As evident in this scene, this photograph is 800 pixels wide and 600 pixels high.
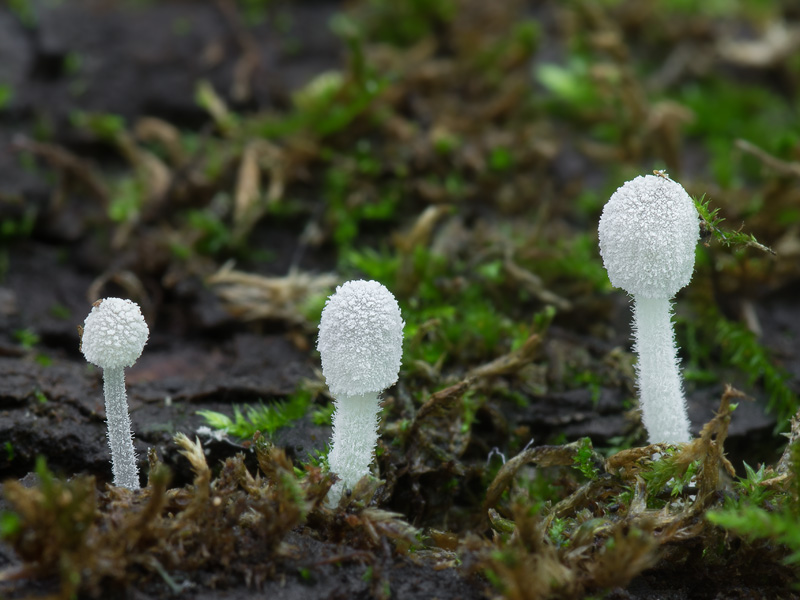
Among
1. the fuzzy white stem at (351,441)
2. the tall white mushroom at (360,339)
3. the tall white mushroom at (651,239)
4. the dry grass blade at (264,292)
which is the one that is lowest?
the fuzzy white stem at (351,441)

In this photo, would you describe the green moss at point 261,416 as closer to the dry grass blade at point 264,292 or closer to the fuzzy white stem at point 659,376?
the dry grass blade at point 264,292

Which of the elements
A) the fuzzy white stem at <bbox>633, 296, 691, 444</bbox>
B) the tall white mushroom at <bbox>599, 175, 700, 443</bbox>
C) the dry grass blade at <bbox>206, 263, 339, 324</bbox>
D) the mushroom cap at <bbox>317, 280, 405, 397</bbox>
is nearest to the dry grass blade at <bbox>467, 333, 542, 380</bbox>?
the fuzzy white stem at <bbox>633, 296, 691, 444</bbox>

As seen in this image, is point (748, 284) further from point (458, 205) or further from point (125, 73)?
point (125, 73)

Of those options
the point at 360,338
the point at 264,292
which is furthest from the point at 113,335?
the point at 264,292

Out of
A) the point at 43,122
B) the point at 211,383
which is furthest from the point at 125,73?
the point at 211,383

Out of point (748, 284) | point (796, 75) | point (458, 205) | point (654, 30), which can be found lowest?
point (748, 284)

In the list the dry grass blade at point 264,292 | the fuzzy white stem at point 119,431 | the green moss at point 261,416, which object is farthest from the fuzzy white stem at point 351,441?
the dry grass blade at point 264,292
